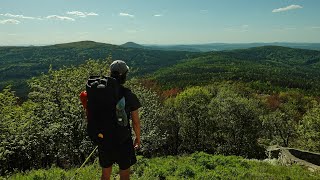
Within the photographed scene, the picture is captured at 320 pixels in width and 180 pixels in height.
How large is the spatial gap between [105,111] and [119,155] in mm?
942

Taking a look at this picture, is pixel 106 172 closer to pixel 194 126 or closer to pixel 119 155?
pixel 119 155

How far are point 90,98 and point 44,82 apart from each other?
84.6ft

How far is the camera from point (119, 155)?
623cm

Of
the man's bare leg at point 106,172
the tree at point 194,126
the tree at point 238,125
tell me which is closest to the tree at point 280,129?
the tree at point 238,125

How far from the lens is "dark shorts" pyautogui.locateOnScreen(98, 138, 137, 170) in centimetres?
621

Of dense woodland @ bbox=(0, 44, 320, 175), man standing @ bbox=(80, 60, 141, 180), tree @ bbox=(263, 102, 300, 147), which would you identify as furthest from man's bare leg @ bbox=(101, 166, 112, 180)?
tree @ bbox=(263, 102, 300, 147)

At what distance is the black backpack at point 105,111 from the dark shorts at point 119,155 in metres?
0.11

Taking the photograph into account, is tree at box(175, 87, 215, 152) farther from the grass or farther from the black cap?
the black cap

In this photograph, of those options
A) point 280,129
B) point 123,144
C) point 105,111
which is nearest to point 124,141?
point 123,144

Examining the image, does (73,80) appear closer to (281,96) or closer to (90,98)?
(90,98)

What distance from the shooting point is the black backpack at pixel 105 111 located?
593 centimetres

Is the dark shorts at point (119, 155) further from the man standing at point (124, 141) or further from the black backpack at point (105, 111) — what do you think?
the black backpack at point (105, 111)

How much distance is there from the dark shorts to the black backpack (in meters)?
0.11

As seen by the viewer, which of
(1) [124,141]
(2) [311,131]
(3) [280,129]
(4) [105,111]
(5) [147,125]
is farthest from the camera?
(3) [280,129]
